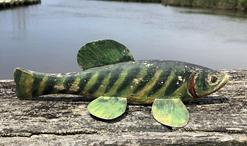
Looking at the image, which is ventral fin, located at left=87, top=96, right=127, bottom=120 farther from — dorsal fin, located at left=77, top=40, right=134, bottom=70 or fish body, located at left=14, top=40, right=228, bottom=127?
dorsal fin, located at left=77, top=40, right=134, bottom=70

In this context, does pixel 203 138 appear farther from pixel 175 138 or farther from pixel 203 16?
pixel 203 16

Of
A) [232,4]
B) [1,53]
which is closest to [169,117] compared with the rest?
[1,53]

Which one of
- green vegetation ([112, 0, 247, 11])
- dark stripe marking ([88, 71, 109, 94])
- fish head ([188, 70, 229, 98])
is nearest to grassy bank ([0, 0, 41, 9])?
green vegetation ([112, 0, 247, 11])

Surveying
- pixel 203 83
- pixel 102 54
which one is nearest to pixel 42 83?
pixel 102 54

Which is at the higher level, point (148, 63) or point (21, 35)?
point (148, 63)

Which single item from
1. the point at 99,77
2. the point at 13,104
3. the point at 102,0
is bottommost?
the point at 102,0

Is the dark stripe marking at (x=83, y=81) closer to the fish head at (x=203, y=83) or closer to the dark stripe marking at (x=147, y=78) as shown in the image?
the dark stripe marking at (x=147, y=78)
